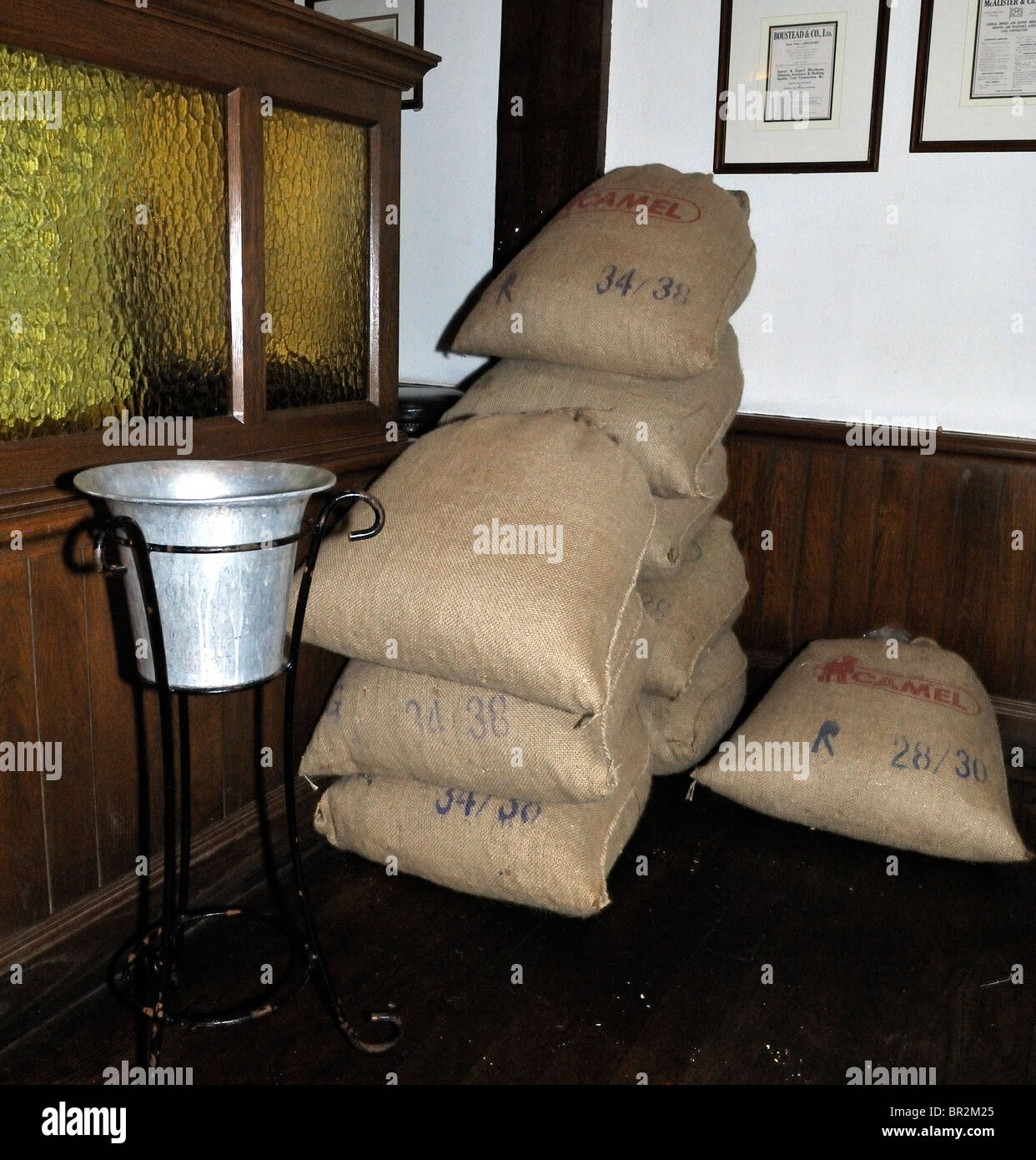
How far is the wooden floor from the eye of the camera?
60.4 inches

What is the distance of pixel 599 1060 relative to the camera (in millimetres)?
1543

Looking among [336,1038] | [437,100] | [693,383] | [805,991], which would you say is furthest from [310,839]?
[437,100]

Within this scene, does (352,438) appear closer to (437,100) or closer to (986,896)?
(437,100)

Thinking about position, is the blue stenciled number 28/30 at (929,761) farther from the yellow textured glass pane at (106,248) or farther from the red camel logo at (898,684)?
the yellow textured glass pane at (106,248)

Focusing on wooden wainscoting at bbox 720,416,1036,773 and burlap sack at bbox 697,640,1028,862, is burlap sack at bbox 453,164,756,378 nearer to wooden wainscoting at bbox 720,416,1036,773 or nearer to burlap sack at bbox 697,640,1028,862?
wooden wainscoting at bbox 720,416,1036,773

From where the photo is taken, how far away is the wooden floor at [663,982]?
1535 mm

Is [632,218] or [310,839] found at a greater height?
[632,218]

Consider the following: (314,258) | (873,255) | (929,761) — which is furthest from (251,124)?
(929,761)

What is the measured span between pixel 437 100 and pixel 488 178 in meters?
0.25

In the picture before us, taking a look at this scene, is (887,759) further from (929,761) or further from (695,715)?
(695,715)

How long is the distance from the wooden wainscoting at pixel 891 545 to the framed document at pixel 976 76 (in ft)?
2.04

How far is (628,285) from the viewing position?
6.79 ft

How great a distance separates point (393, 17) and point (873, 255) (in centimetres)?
140
